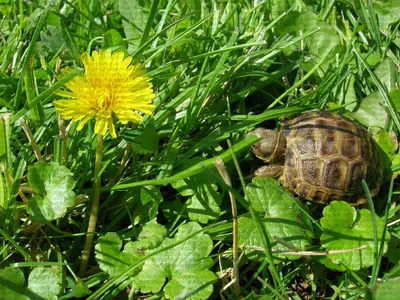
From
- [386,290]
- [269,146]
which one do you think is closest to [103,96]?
[269,146]

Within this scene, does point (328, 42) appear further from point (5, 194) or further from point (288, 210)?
point (5, 194)

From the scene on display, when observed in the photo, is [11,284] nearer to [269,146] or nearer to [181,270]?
[181,270]

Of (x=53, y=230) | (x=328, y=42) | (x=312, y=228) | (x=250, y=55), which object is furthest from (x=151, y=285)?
(x=328, y=42)

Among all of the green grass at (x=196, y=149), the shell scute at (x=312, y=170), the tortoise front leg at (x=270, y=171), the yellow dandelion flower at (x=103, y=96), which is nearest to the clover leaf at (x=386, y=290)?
the green grass at (x=196, y=149)

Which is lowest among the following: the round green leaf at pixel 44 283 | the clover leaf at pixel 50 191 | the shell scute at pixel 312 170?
the round green leaf at pixel 44 283

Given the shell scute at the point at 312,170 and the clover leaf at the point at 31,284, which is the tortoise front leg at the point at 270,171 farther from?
the clover leaf at the point at 31,284

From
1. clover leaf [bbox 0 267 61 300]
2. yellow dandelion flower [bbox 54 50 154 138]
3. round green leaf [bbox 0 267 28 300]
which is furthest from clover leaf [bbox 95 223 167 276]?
yellow dandelion flower [bbox 54 50 154 138]

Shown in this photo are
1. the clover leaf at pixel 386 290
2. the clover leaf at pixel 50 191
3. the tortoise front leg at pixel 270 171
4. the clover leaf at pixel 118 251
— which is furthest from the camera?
the tortoise front leg at pixel 270 171
